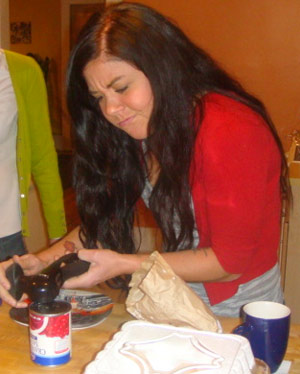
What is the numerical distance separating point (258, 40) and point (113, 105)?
1817mm

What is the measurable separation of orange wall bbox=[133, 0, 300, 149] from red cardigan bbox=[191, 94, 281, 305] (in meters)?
1.68

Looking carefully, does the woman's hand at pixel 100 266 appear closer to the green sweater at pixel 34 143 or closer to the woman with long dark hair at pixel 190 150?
the woman with long dark hair at pixel 190 150

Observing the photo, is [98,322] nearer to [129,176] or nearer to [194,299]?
[194,299]

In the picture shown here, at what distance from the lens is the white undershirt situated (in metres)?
1.63

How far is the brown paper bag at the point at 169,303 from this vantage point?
2.86 ft

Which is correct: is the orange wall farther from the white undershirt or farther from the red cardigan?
the red cardigan

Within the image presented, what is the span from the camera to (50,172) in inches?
70.9

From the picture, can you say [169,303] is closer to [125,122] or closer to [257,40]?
[125,122]

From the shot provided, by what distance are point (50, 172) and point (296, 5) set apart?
1.58 metres

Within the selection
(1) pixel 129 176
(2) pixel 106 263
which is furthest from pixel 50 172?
(2) pixel 106 263

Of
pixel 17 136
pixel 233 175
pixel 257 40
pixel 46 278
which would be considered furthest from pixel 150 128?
pixel 257 40

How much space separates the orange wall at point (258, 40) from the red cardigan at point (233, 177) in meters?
1.68

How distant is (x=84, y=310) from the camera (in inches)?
42.8

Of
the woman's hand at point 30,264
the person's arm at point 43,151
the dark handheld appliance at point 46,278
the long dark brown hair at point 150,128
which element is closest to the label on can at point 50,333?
the dark handheld appliance at point 46,278
